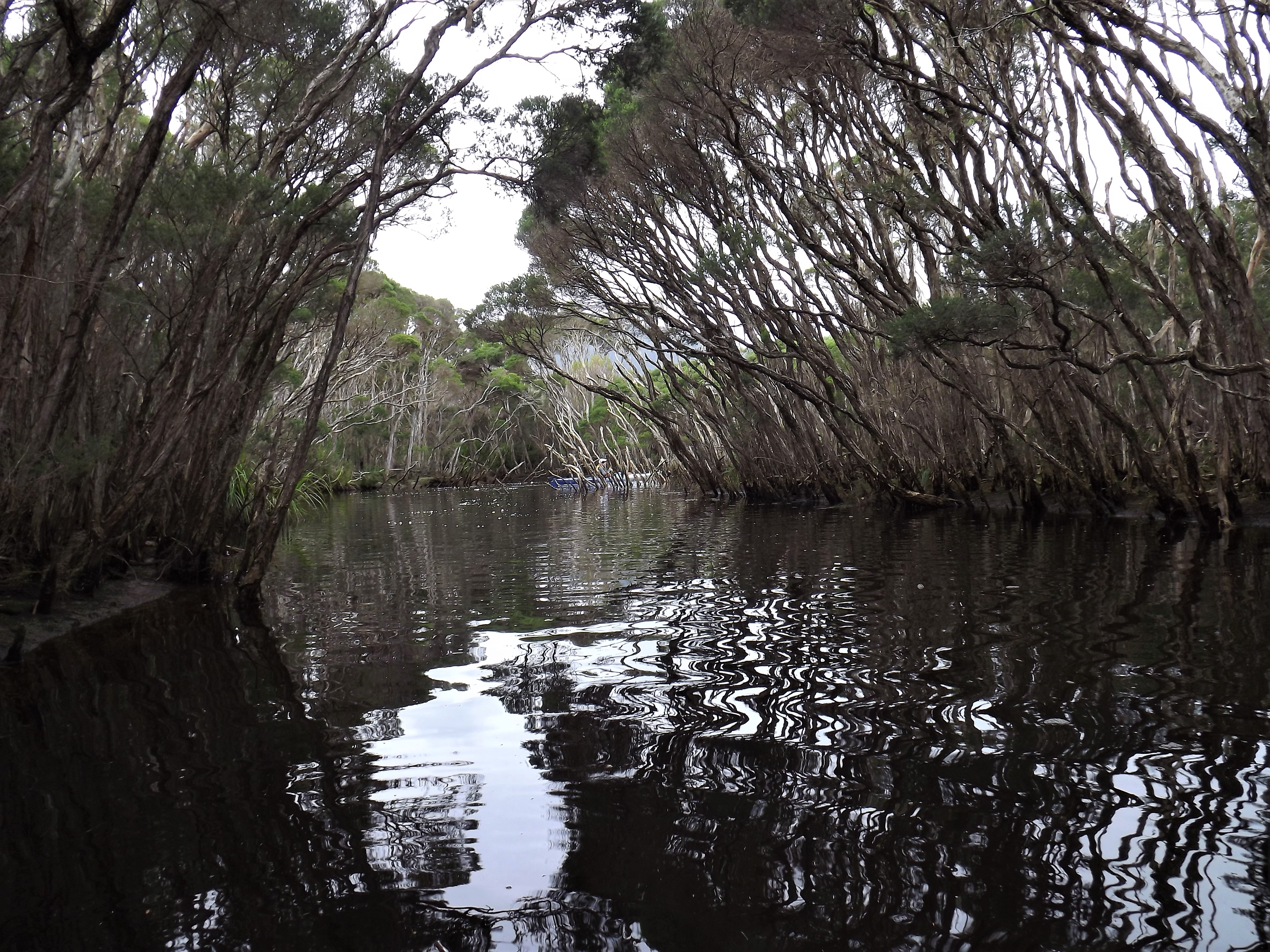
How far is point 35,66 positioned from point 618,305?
11.3 meters

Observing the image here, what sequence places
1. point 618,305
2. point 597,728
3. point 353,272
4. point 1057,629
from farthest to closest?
point 618,305 → point 353,272 → point 1057,629 → point 597,728

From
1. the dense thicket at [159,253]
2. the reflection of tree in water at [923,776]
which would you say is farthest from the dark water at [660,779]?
the dense thicket at [159,253]

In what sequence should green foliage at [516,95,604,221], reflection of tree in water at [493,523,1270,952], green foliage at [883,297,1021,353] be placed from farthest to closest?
green foliage at [516,95,604,221] → green foliage at [883,297,1021,353] → reflection of tree in water at [493,523,1270,952]

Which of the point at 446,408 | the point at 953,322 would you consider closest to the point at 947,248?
the point at 953,322

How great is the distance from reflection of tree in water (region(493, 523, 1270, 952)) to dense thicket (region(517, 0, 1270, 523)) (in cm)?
447

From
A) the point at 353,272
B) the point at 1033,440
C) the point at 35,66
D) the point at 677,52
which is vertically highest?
the point at 677,52

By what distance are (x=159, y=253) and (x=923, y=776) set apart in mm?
6006

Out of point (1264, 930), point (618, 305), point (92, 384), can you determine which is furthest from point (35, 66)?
point (618, 305)

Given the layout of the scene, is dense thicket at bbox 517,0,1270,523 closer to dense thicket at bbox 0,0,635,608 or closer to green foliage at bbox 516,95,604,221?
green foliage at bbox 516,95,604,221

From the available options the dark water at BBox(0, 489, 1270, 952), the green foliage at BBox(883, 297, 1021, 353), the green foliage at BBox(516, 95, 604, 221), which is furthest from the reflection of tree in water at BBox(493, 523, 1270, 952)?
the green foliage at BBox(516, 95, 604, 221)

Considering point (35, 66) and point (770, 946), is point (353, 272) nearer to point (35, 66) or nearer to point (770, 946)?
point (35, 66)

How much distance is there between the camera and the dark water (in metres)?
2.03

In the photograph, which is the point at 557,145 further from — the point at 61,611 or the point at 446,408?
the point at 446,408

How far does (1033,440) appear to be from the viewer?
1305 cm
